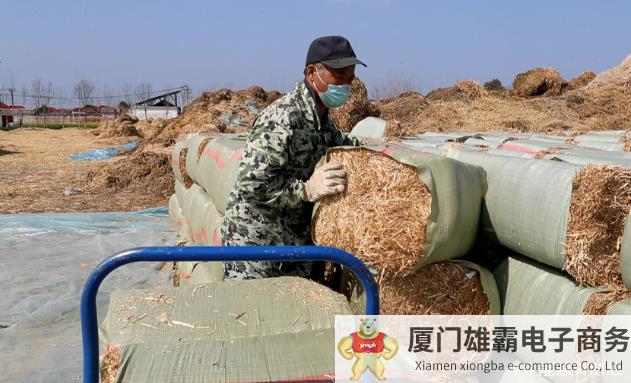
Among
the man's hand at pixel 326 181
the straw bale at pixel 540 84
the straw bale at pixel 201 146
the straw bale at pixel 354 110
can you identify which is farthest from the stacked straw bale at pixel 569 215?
the straw bale at pixel 540 84

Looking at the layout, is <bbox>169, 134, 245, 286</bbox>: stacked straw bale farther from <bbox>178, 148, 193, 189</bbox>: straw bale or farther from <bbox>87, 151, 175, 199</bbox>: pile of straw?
<bbox>87, 151, 175, 199</bbox>: pile of straw

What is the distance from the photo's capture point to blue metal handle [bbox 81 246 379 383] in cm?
164

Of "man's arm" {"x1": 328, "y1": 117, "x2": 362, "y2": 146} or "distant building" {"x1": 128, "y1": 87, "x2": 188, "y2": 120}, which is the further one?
"distant building" {"x1": 128, "y1": 87, "x2": 188, "y2": 120}

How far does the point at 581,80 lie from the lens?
21.8 meters

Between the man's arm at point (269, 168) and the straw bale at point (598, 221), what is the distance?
1110mm

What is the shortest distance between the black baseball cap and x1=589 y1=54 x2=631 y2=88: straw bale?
1764 cm

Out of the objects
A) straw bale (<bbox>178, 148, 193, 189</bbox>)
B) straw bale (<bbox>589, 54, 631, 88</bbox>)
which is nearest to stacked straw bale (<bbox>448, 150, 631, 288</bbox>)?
straw bale (<bbox>178, 148, 193, 189</bbox>)

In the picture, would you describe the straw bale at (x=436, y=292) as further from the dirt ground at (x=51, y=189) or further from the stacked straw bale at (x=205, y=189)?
the dirt ground at (x=51, y=189)

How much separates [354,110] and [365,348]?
8.85 m

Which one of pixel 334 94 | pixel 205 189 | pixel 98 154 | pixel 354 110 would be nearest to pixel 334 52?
pixel 334 94

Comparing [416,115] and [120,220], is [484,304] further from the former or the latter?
[416,115]

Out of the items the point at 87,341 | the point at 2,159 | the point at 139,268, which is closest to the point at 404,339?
the point at 87,341

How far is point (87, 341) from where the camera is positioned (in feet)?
5.59

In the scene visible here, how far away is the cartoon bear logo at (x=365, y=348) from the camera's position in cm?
190
